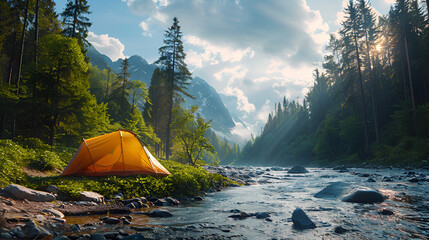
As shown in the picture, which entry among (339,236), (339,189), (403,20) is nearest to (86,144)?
(339,236)

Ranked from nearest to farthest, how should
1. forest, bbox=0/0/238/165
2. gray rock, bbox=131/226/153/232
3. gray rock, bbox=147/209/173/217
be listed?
1. gray rock, bbox=131/226/153/232
2. gray rock, bbox=147/209/173/217
3. forest, bbox=0/0/238/165

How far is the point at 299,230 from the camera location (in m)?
4.97

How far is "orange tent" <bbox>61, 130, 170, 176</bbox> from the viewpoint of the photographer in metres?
8.90

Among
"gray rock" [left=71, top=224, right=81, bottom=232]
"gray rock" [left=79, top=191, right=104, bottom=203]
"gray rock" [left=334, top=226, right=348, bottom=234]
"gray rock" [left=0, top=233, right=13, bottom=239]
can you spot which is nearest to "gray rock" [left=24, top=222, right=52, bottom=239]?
"gray rock" [left=0, top=233, right=13, bottom=239]

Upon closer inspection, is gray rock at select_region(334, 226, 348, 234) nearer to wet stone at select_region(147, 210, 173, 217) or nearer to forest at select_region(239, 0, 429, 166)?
wet stone at select_region(147, 210, 173, 217)

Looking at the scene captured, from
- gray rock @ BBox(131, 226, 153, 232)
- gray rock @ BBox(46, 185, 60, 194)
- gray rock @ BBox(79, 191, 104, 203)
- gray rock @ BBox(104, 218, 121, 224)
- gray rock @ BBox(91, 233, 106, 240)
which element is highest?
gray rock @ BBox(46, 185, 60, 194)

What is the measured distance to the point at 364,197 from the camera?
26.0 feet

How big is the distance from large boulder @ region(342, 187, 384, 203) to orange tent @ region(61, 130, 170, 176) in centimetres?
744

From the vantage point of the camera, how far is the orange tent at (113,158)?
8.90m

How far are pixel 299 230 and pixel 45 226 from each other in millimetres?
5091

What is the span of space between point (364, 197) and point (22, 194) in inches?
407

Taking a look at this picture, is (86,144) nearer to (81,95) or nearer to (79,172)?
(79,172)

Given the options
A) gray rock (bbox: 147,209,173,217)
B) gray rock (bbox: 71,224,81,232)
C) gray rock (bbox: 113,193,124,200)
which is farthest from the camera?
gray rock (bbox: 113,193,124,200)

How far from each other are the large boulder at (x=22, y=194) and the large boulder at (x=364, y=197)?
9.59 meters
